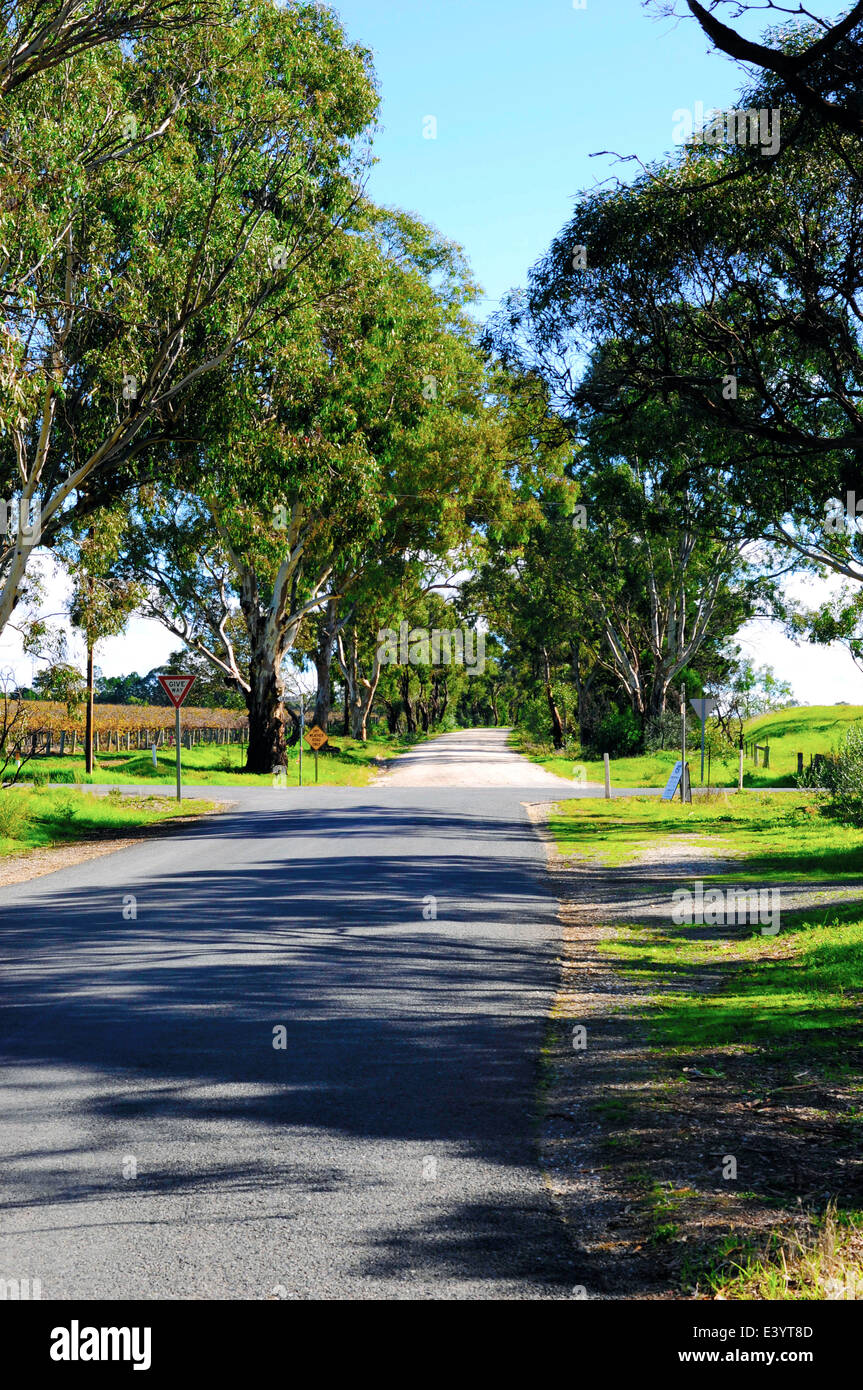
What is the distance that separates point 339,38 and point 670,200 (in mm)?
12094

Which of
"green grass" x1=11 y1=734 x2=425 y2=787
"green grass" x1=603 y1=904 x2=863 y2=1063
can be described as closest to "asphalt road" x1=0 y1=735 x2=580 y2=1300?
"green grass" x1=603 y1=904 x2=863 y2=1063

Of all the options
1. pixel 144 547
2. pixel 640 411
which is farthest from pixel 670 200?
pixel 144 547

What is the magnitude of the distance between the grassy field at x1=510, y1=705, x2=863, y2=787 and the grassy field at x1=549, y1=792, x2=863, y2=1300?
1318 centimetres

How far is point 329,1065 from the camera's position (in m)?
6.87

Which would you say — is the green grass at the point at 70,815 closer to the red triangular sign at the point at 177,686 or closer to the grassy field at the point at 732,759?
the red triangular sign at the point at 177,686

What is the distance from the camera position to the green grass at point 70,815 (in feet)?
67.2

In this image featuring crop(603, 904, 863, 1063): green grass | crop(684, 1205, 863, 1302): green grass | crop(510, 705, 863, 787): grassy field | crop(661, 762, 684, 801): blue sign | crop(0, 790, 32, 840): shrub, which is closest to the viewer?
crop(684, 1205, 863, 1302): green grass

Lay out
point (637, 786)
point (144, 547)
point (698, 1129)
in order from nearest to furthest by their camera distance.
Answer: point (698, 1129)
point (637, 786)
point (144, 547)

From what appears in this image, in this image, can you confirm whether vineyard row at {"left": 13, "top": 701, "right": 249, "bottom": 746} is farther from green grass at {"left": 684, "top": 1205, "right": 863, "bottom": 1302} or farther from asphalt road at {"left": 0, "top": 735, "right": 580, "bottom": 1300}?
green grass at {"left": 684, "top": 1205, "right": 863, "bottom": 1302}

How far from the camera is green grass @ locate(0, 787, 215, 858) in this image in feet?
67.2

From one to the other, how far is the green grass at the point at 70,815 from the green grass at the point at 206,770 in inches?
266

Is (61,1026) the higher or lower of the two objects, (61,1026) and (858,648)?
the lower

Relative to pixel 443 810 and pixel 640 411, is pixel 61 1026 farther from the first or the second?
pixel 443 810

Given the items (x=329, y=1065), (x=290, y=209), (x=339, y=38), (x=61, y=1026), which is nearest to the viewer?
(x=329, y=1065)
